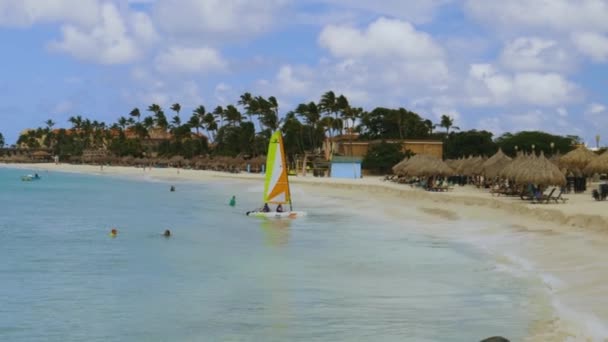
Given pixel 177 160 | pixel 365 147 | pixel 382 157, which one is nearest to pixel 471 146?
pixel 365 147

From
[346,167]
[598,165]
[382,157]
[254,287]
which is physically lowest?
→ [254,287]

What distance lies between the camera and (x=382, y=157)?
210ft

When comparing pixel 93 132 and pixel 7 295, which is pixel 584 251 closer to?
pixel 7 295

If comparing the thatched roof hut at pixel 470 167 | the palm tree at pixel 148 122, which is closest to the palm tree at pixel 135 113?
the palm tree at pixel 148 122

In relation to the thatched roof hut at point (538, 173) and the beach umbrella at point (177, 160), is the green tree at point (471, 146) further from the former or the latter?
the thatched roof hut at point (538, 173)

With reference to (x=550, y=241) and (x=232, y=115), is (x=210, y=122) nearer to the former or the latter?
(x=232, y=115)

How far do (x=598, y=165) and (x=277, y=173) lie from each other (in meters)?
14.9

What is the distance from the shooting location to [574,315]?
9664mm

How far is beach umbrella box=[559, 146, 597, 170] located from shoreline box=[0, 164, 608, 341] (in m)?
6.62

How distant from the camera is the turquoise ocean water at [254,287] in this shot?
10188 mm

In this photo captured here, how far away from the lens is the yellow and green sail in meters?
28.1

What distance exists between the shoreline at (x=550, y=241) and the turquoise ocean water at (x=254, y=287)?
1.91 ft

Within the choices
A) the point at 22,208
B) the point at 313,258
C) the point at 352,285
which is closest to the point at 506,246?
the point at 313,258

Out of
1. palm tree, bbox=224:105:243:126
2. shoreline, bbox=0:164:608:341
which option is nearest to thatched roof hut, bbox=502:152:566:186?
shoreline, bbox=0:164:608:341
